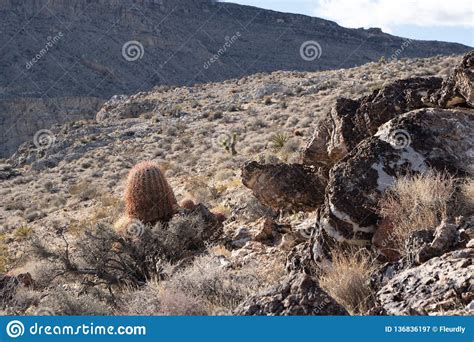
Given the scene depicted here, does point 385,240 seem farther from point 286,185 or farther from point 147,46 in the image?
point 147,46

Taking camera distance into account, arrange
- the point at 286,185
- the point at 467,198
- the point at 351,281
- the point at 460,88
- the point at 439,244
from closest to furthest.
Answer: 1. the point at 439,244
2. the point at 351,281
3. the point at 467,198
4. the point at 460,88
5. the point at 286,185

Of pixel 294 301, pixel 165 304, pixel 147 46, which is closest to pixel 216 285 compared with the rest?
pixel 165 304

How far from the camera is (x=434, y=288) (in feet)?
12.7

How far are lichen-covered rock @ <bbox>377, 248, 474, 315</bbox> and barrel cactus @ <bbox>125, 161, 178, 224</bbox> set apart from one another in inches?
217

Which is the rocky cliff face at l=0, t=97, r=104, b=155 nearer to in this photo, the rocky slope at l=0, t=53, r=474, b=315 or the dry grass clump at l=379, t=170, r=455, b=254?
the rocky slope at l=0, t=53, r=474, b=315

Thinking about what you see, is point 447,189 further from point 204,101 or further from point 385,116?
point 204,101

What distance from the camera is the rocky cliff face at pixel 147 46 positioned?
183 ft

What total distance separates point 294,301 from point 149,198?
18.9ft

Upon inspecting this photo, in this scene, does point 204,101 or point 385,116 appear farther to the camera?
point 204,101

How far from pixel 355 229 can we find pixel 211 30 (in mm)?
77157

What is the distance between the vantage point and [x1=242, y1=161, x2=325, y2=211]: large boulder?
Answer: 24.5ft

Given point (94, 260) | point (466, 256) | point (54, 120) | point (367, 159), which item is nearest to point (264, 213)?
point (94, 260)

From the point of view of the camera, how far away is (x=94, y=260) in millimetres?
7594

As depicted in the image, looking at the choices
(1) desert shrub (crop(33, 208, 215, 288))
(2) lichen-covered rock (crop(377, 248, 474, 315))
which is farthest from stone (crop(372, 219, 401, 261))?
(1) desert shrub (crop(33, 208, 215, 288))
